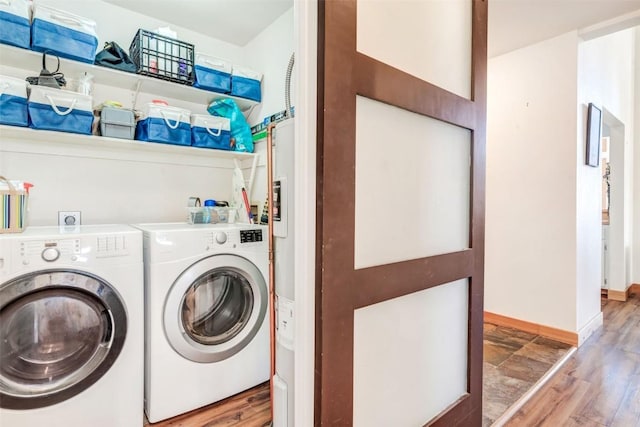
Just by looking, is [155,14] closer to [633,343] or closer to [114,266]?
[114,266]

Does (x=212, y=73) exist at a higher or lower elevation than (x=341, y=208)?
higher

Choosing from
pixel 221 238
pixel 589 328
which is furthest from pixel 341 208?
pixel 589 328

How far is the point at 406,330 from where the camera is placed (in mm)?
1239

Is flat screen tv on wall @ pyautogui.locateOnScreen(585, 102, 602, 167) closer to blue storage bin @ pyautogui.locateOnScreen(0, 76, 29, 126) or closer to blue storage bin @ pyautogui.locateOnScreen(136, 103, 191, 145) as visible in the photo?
blue storage bin @ pyautogui.locateOnScreen(136, 103, 191, 145)

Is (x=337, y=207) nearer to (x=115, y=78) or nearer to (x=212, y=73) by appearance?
(x=212, y=73)

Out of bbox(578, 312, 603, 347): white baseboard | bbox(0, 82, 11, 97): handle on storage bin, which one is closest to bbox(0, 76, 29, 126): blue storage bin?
bbox(0, 82, 11, 97): handle on storage bin

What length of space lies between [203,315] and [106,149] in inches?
50.3

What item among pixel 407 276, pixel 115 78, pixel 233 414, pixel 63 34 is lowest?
pixel 233 414

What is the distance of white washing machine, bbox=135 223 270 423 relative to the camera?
→ 5.50ft

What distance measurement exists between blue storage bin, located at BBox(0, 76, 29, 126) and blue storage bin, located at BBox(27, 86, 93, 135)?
0.03 metres

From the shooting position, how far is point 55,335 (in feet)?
4.75

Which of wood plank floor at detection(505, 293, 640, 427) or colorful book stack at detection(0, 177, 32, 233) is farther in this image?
wood plank floor at detection(505, 293, 640, 427)

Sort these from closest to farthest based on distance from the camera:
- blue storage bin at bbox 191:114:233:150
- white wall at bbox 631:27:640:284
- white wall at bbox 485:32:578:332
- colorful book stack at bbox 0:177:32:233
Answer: colorful book stack at bbox 0:177:32:233, blue storage bin at bbox 191:114:233:150, white wall at bbox 485:32:578:332, white wall at bbox 631:27:640:284

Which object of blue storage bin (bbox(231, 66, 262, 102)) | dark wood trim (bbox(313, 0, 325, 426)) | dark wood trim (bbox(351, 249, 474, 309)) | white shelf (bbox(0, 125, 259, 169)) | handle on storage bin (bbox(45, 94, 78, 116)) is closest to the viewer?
dark wood trim (bbox(313, 0, 325, 426))
